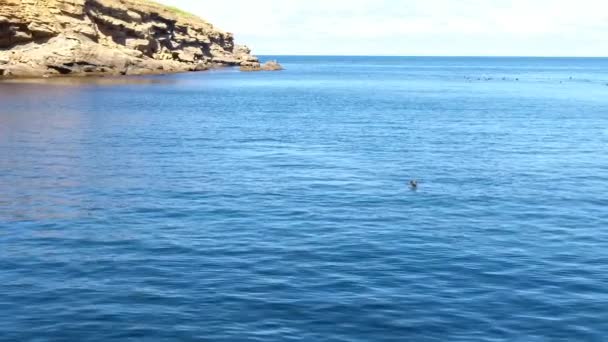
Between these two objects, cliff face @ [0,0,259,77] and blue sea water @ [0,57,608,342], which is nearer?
blue sea water @ [0,57,608,342]

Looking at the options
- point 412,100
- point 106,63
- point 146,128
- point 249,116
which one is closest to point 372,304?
point 146,128

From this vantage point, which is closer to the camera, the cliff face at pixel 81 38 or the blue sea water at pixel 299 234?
the blue sea water at pixel 299 234

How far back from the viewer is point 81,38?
129125 mm

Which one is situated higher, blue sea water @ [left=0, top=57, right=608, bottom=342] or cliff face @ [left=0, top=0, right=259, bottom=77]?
cliff face @ [left=0, top=0, right=259, bottom=77]

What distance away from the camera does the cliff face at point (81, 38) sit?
393 feet

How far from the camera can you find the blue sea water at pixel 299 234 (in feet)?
71.6

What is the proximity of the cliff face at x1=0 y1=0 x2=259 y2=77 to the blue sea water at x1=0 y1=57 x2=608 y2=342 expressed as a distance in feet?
182

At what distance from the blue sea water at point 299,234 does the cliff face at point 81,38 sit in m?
55.3

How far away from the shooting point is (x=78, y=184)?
4159 cm

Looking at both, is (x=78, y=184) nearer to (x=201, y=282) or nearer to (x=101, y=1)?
(x=201, y=282)

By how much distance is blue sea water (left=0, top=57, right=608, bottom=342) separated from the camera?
2183 centimetres

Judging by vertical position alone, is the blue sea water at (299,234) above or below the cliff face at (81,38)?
below

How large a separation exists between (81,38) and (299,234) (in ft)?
351

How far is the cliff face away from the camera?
393 ft
